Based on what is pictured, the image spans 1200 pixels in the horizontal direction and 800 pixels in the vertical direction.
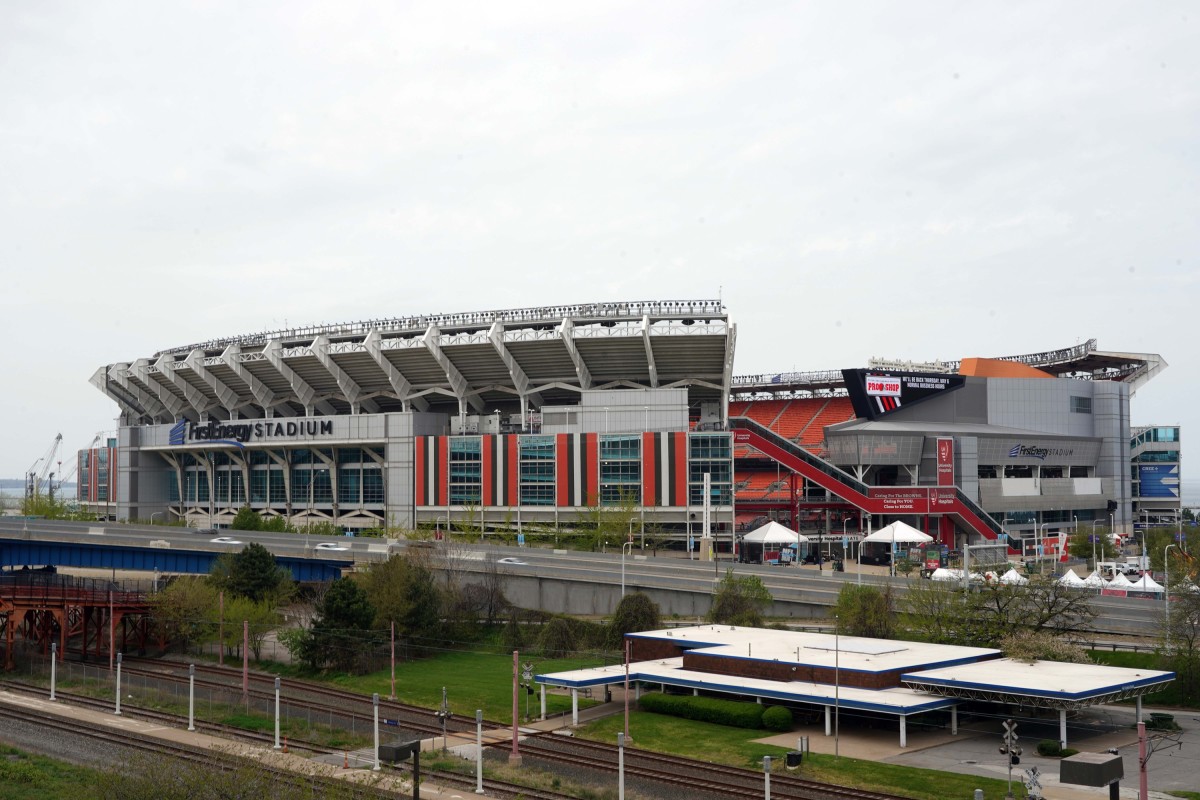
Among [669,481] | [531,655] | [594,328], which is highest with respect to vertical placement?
[594,328]

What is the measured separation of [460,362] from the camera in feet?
392

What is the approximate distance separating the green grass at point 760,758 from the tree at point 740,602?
1618 centimetres

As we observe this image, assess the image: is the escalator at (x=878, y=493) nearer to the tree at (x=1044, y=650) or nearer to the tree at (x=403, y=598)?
the tree at (x=403, y=598)

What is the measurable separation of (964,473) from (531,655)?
226 feet

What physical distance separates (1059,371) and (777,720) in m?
123

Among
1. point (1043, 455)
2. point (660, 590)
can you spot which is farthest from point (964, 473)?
point (660, 590)

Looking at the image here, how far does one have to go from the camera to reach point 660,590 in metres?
72.4

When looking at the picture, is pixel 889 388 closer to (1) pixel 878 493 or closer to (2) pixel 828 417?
(1) pixel 878 493

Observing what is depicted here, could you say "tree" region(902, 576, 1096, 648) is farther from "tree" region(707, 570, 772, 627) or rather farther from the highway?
"tree" region(707, 570, 772, 627)

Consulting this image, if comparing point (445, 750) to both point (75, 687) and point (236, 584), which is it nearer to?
point (75, 687)

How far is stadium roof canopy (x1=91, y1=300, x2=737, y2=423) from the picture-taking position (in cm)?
11150

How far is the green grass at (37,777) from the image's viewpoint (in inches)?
1395

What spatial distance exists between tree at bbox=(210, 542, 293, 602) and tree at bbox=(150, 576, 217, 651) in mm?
1325

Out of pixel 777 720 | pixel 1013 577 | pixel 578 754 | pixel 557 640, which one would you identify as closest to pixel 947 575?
pixel 1013 577
